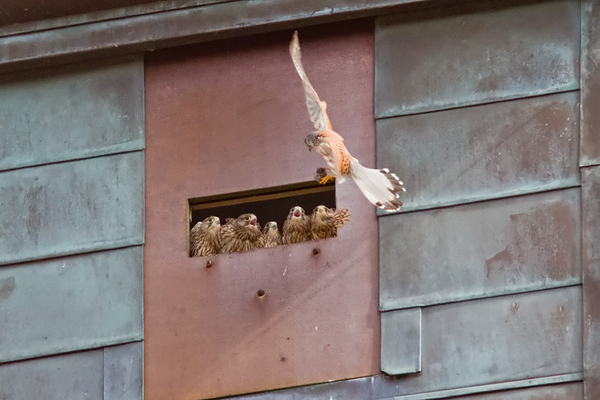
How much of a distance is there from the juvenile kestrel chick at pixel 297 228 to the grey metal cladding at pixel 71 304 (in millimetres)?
1575

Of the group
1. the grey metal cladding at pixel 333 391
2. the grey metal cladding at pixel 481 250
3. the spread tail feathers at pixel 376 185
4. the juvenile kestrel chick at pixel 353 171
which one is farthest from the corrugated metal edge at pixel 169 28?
Result: the grey metal cladding at pixel 333 391

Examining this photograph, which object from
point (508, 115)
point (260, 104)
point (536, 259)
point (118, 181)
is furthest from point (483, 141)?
point (118, 181)

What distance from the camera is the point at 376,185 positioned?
12070mm

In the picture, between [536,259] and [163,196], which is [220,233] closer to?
[163,196]

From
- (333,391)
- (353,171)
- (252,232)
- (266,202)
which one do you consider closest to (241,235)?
(252,232)

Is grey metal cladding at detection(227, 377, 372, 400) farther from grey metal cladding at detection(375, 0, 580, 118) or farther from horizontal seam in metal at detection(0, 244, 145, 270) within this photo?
grey metal cladding at detection(375, 0, 580, 118)

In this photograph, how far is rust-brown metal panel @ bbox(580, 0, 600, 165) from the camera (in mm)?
12312

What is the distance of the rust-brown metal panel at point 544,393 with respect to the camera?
11.8 metres

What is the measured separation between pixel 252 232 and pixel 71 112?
73.0 inches

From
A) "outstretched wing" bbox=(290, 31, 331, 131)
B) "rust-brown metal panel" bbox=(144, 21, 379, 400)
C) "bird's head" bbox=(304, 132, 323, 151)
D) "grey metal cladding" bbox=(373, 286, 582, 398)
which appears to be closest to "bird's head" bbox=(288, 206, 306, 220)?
"rust-brown metal panel" bbox=(144, 21, 379, 400)

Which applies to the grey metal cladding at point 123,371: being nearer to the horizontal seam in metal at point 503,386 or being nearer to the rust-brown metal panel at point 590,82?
the horizontal seam in metal at point 503,386

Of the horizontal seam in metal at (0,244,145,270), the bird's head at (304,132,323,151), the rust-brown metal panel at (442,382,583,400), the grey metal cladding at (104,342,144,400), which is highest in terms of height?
the bird's head at (304,132,323,151)

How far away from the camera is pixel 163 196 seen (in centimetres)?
1296

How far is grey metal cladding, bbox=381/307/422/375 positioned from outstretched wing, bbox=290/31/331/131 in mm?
1550
